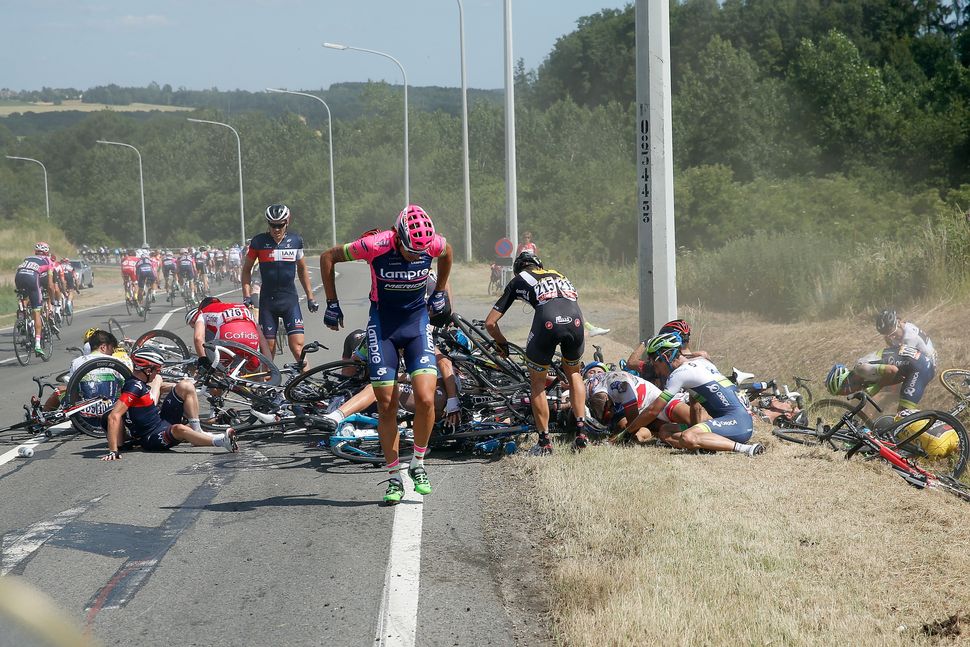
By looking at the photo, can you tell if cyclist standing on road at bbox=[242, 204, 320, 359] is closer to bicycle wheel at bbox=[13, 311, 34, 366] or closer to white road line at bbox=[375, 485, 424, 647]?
white road line at bbox=[375, 485, 424, 647]

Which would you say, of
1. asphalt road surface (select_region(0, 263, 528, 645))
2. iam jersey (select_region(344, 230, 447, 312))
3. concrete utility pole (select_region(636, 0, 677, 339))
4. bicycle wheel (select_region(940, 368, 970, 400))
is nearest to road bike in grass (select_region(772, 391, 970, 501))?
bicycle wheel (select_region(940, 368, 970, 400))

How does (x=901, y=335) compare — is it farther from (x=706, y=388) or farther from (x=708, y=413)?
(x=706, y=388)

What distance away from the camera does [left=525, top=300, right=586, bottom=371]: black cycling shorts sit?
8.90m

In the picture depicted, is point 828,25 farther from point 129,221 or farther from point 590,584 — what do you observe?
point 129,221

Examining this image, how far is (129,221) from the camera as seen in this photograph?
11500cm

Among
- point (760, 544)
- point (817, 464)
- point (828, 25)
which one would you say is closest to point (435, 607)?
point (760, 544)

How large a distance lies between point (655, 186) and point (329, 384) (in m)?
4.55

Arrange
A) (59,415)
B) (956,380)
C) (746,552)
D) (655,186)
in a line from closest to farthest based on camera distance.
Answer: (746,552) → (59,415) → (655,186) → (956,380)

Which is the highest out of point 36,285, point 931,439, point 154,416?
point 36,285

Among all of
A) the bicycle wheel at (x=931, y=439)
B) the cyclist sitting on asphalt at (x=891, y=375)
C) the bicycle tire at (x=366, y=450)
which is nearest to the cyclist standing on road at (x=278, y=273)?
the bicycle tire at (x=366, y=450)

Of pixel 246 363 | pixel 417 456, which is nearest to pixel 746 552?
pixel 417 456

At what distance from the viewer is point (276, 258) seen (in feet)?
38.9

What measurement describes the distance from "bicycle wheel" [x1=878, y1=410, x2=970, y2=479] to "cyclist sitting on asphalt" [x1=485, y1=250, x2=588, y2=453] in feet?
9.17

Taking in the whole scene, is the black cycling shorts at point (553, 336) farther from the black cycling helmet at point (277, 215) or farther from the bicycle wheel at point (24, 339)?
the bicycle wheel at point (24, 339)
